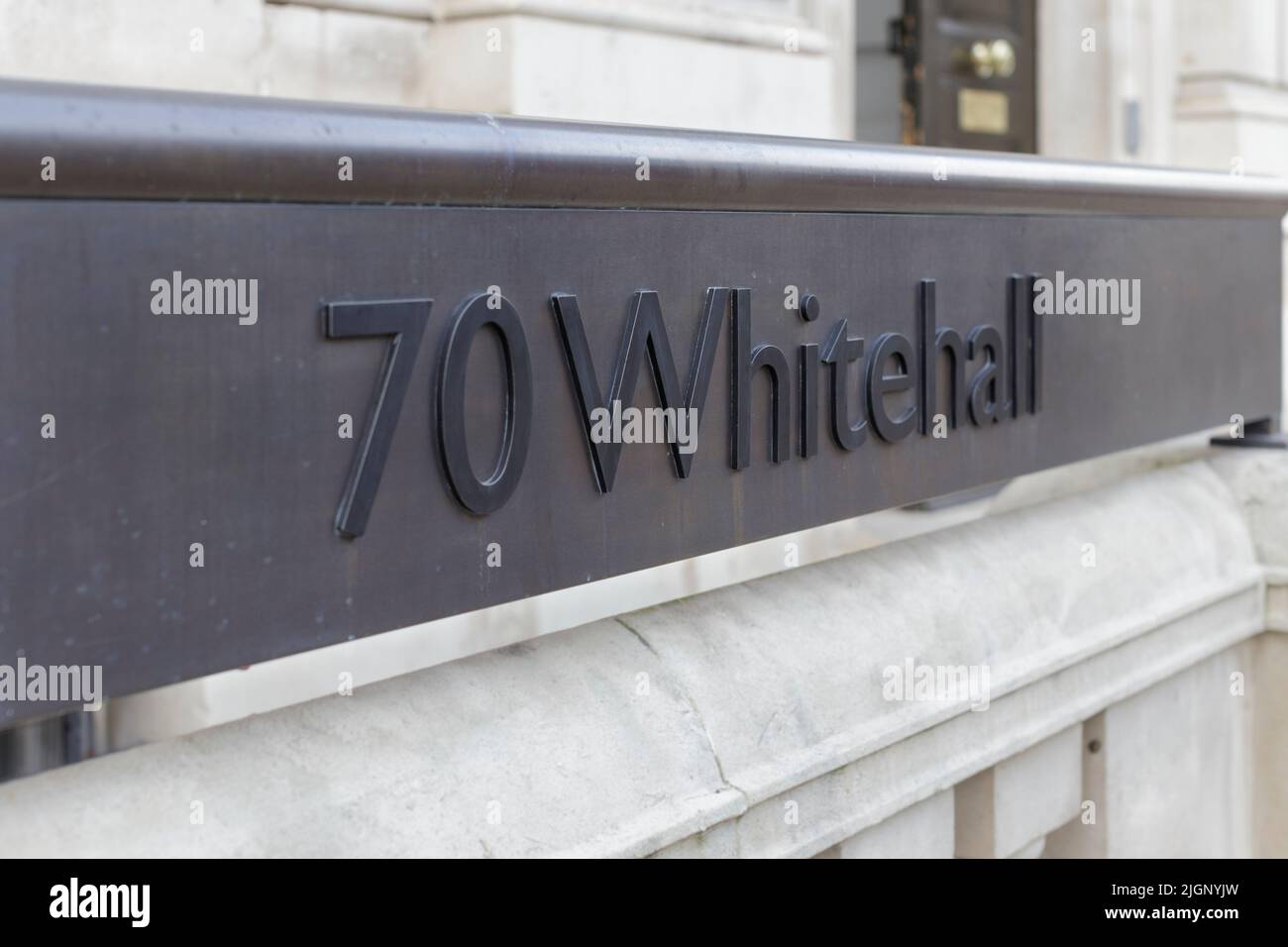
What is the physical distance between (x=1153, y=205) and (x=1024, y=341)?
495 mm

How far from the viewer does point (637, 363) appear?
1676 mm

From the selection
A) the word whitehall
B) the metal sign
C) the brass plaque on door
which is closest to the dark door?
the brass plaque on door

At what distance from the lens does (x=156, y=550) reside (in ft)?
4.07

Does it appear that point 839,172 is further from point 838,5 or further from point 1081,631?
point 838,5

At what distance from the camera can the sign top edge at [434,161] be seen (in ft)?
3.78

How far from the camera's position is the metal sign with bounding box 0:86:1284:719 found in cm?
117

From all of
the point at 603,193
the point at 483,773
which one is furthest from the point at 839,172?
the point at 483,773

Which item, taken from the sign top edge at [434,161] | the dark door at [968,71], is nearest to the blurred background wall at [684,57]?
the dark door at [968,71]

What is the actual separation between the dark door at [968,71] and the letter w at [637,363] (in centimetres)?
462

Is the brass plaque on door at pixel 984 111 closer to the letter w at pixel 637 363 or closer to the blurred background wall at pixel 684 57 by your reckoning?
the blurred background wall at pixel 684 57

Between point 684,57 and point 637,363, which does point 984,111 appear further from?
point 637,363

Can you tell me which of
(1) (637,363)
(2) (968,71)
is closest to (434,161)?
(1) (637,363)

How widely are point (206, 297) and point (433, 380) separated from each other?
0.87 feet

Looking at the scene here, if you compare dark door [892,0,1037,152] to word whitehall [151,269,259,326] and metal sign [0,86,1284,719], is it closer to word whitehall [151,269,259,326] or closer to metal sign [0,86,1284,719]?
metal sign [0,86,1284,719]
